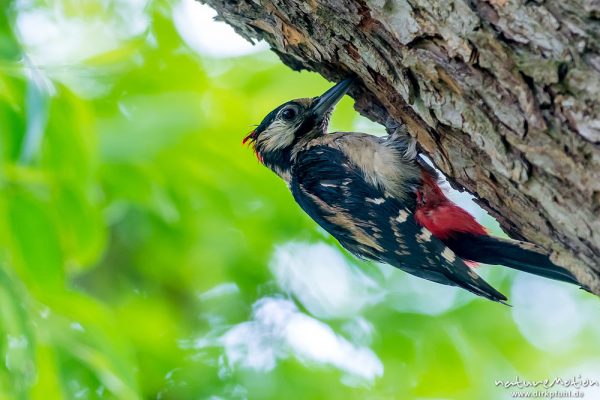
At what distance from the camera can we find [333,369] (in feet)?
12.1

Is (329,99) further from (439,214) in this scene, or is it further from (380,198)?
(439,214)

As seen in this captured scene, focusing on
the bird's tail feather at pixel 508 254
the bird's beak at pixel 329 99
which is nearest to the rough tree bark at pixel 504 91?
the bird's tail feather at pixel 508 254

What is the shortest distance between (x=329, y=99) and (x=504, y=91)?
1.31 meters

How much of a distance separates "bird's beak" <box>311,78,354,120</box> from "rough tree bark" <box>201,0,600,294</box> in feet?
1.24

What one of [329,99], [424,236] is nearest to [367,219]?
[424,236]

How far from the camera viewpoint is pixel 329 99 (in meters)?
3.01

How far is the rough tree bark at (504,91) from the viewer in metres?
1.65

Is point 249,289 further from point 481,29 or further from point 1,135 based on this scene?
point 481,29

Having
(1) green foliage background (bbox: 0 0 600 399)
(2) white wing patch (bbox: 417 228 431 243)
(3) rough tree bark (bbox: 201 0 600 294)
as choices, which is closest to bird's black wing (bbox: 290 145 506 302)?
(2) white wing patch (bbox: 417 228 431 243)

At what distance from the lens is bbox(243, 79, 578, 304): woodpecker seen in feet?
9.28

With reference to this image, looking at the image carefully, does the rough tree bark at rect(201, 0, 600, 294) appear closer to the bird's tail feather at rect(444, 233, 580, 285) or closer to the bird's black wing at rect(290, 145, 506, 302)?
the bird's tail feather at rect(444, 233, 580, 285)

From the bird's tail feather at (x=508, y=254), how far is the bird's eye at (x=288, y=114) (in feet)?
3.35

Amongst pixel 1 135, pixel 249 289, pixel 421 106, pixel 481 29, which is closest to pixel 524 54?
pixel 481 29

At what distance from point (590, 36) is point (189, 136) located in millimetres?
2080
